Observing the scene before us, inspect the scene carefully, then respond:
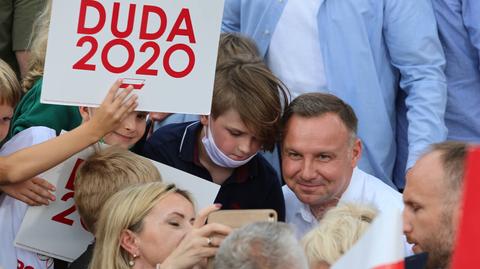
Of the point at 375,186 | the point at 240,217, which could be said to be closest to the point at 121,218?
the point at 240,217

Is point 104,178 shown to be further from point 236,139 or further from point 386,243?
point 386,243

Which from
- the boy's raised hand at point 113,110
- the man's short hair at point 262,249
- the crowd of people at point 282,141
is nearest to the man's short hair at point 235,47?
the crowd of people at point 282,141

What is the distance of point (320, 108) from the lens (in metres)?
5.52

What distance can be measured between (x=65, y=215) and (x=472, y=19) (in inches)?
91.0

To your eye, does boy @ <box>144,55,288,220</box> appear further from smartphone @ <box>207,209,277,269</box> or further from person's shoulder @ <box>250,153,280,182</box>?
smartphone @ <box>207,209,277,269</box>

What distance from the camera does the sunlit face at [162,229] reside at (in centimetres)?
465

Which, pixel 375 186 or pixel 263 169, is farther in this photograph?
pixel 263 169

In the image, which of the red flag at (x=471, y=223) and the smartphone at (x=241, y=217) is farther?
the smartphone at (x=241, y=217)

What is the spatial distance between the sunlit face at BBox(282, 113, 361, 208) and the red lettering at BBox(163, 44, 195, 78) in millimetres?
560

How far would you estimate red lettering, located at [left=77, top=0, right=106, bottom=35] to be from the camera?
16.7 ft

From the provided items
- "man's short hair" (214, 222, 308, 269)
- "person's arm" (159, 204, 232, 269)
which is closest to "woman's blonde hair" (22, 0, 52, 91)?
"person's arm" (159, 204, 232, 269)

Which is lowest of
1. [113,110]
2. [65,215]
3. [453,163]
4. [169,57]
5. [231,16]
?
[65,215]

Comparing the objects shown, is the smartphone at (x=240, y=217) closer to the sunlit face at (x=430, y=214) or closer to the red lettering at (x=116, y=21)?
the sunlit face at (x=430, y=214)

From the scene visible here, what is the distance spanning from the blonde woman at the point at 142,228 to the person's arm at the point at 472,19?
2110mm
